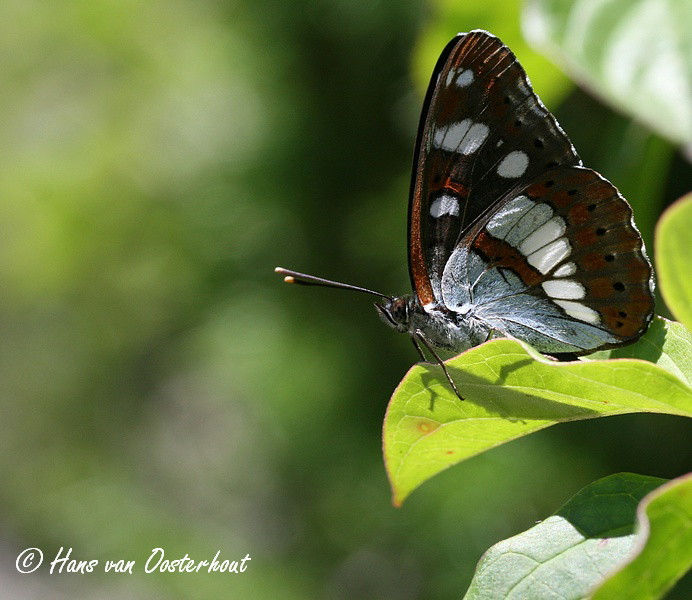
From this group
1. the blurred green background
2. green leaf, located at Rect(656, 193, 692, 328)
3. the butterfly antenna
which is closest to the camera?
green leaf, located at Rect(656, 193, 692, 328)

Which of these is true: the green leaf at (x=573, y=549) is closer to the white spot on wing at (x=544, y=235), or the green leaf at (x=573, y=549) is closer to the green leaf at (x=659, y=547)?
the green leaf at (x=659, y=547)

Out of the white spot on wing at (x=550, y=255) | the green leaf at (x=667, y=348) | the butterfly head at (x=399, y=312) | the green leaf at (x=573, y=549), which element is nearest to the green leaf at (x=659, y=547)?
the green leaf at (x=573, y=549)

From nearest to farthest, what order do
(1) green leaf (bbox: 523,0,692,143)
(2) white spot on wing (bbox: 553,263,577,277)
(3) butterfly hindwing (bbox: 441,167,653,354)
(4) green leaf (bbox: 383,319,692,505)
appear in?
1. (4) green leaf (bbox: 383,319,692,505)
2. (1) green leaf (bbox: 523,0,692,143)
3. (3) butterfly hindwing (bbox: 441,167,653,354)
4. (2) white spot on wing (bbox: 553,263,577,277)

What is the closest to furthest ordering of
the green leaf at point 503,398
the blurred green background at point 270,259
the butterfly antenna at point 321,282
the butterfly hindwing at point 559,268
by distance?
the green leaf at point 503,398 < the butterfly hindwing at point 559,268 < the butterfly antenna at point 321,282 < the blurred green background at point 270,259

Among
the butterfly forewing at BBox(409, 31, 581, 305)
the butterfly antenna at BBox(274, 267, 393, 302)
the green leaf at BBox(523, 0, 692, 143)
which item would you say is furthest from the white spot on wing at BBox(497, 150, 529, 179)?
the butterfly antenna at BBox(274, 267, 393, 302)

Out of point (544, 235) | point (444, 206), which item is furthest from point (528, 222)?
point (444, 206)

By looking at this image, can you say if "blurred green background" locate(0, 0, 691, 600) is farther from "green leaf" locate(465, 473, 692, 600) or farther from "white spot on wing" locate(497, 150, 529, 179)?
"green leaf" locate(465, 473, 692, 600)
